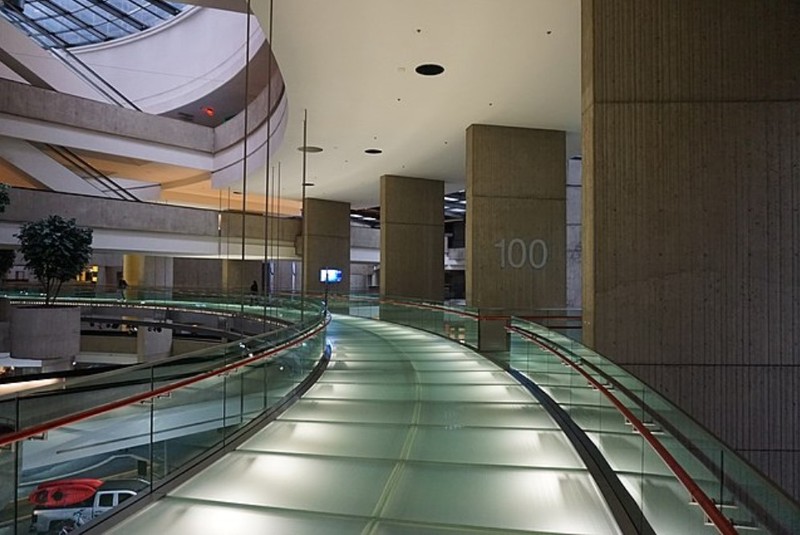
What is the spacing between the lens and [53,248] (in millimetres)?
17688

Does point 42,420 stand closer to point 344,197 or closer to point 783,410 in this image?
point 783,410

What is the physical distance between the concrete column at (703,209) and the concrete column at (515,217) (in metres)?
7.35

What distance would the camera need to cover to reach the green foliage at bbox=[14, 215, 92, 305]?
1769cm

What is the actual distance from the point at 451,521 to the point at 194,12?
30392 mm

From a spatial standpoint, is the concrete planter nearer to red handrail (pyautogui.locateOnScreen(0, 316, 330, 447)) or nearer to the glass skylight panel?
red handrail (pyautogui.locateOnScreen(0, 316, 330, 447))

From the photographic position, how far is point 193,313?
2072 centimetres

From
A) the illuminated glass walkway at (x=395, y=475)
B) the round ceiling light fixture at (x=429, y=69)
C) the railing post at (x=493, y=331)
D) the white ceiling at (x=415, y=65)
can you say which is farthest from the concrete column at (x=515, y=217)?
the illuminated glass walkway at (x=395, y=475)

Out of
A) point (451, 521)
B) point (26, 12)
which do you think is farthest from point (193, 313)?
point (26, 12)

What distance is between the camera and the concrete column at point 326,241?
2980 centimetres

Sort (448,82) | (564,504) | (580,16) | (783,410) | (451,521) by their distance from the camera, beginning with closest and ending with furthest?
(451,521), (564,504), (783,410), (580,16), (448,82)

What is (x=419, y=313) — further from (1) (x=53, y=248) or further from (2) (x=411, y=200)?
(1) (x=53, y=248)

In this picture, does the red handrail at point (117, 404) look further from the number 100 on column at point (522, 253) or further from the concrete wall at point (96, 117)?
the concrete wall at point (96, 117)

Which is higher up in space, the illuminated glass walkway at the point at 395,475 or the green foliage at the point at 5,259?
the green foliage at the point at 5,259

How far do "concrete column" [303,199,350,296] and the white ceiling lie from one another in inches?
397
